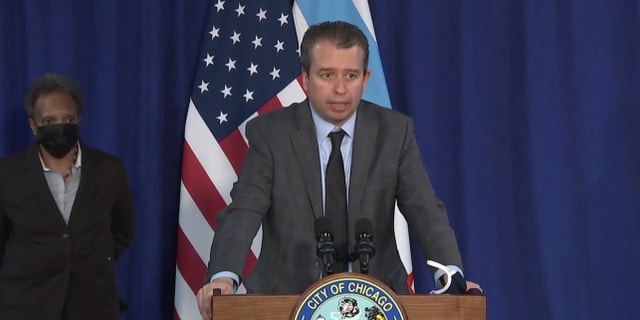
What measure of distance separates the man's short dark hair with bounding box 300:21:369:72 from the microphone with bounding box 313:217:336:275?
2.14 feet

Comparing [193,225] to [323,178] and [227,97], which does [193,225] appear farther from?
[323,178]

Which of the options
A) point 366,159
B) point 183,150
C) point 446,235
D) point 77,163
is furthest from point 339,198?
point 183,150

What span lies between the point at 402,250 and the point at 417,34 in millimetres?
1118

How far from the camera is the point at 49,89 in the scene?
12.3 feet

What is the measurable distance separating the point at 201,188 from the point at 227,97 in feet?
1.47

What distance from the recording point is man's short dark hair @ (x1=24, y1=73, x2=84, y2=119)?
3725mm

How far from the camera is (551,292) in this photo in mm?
4691

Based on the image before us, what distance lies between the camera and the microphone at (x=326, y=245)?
84.5 inches

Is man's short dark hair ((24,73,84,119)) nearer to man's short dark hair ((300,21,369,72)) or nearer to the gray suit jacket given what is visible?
the gray suit jacket

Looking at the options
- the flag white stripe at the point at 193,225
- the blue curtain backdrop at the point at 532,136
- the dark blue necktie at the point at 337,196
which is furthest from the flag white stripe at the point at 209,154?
the dark blue necktie at the point at 337,196

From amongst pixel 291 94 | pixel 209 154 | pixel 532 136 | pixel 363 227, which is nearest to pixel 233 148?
pixel 209 154

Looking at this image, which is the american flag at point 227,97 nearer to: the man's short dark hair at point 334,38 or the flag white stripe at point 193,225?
the flag white stripe at point 193,225

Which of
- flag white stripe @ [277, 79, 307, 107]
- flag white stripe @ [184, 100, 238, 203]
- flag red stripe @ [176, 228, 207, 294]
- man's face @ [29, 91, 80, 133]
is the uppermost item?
flag white stripe @ [277, 79, 307, 107]

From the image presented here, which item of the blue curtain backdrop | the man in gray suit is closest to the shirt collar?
the man in gray suit
